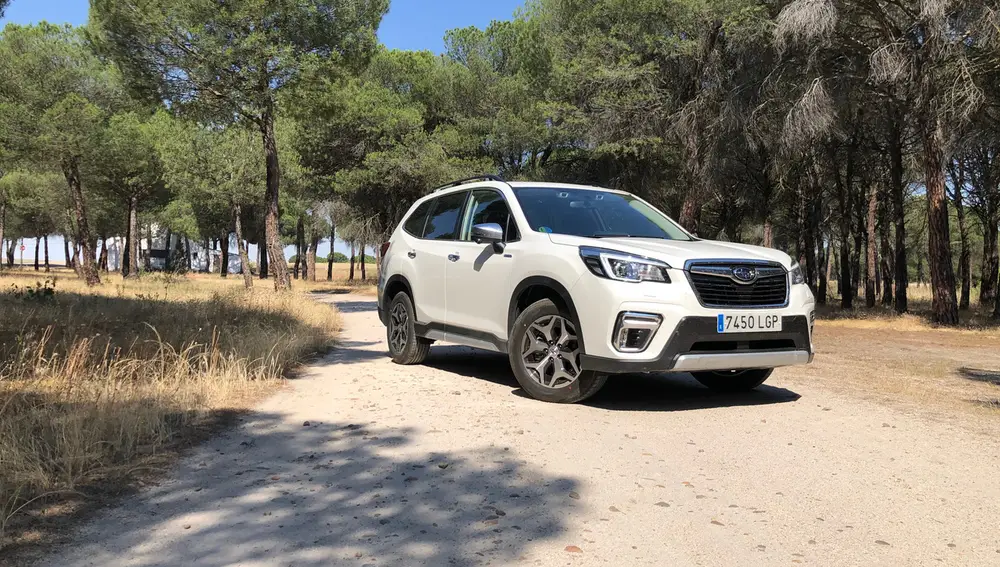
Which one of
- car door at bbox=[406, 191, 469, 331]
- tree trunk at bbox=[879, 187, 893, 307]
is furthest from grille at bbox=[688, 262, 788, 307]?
tree trunk at bbox=[879, 187, 893, 307]

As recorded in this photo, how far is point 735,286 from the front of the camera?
213 inches

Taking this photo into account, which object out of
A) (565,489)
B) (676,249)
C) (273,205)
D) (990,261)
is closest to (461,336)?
(676,249)

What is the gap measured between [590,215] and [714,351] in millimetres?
1927

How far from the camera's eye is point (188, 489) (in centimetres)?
373

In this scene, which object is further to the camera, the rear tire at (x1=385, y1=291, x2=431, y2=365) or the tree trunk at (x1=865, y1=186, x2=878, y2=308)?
the tree trunk at (x1=865, y1=186, x2=878, y2=308)

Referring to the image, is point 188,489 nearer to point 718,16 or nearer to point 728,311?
point 728,311

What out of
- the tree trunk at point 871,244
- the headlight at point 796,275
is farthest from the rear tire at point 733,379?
the tree trunk at point 871,244

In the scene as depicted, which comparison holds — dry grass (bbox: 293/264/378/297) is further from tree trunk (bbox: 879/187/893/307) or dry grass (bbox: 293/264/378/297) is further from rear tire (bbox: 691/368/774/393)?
rear tire (bbox: 691/368/774/393)

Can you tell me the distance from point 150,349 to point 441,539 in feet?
18.3

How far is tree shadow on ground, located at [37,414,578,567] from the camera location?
2.88m

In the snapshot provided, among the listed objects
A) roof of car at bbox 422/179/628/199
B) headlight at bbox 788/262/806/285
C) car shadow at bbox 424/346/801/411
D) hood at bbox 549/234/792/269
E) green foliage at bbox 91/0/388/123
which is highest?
green foliage at bbox 91/0/388/123

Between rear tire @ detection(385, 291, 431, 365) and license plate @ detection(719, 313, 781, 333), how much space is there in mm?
3655

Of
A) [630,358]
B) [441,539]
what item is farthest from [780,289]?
[441,539]

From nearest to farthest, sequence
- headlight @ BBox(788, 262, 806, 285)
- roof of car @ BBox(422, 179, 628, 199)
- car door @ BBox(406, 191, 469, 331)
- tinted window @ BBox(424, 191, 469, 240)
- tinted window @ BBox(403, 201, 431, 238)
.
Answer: headlight @ BBox(788, 262, 806, 285)
roof of car @ BBox(422, 179, 628, 199)
car door @ BBox(406, 191, 469, 331)
tinted window @ BBox(424, 191, 469, 240)
tinted window @ BBox(403, 201, 431, 238)
